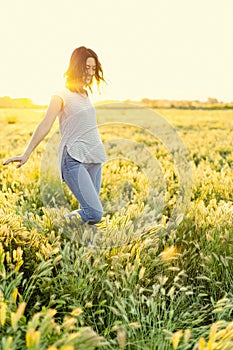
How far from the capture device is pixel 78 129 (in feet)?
15.5

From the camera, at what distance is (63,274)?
142 inches

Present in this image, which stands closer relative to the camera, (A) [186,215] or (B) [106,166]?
(A) [186,215]

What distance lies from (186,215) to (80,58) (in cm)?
194

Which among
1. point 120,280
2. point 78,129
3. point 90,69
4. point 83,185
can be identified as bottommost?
point 120,280

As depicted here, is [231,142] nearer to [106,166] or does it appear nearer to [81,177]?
[106,166]

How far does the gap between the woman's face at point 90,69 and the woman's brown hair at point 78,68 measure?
0.03m

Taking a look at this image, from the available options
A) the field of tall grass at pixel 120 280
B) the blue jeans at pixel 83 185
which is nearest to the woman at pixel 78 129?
the blue jeans at pixel 83 185

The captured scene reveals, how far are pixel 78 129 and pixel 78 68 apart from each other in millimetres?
561

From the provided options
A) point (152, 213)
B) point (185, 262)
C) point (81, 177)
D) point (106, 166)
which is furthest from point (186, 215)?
point (106, 166)

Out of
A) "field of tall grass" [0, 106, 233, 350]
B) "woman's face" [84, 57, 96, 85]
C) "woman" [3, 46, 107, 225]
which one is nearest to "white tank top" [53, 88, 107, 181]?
"woman" [3, 46, 107, 225]

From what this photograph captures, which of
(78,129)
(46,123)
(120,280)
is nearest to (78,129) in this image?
(78,129)

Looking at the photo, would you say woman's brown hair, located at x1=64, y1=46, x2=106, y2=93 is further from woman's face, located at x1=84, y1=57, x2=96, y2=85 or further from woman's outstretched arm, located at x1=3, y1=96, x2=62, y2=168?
woman's outstretched arm, located at x1=3, y1=96, x2=62, y2=168

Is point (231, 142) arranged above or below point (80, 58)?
below

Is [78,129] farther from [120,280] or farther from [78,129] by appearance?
[120,280]
